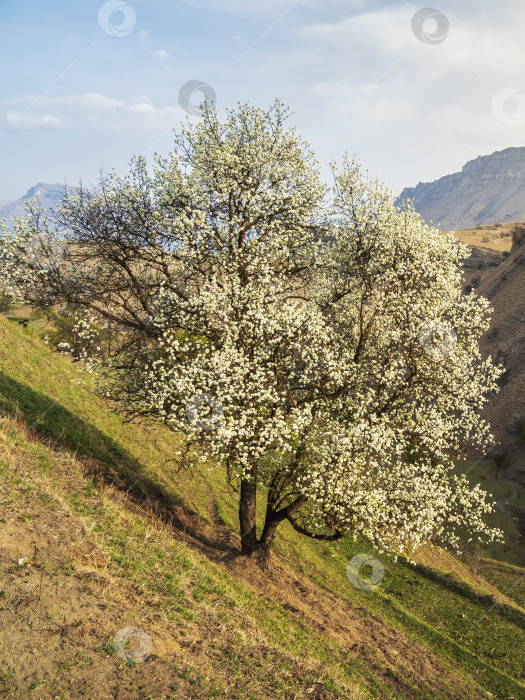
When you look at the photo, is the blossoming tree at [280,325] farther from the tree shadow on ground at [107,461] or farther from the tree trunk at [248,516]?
the tree shadow on ground at [107,461]

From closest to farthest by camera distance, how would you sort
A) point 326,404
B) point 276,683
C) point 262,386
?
point 276,683
point 262,386
point 326,404

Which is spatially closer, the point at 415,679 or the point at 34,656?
the point at 34,656

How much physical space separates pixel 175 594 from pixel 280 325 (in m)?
9.88

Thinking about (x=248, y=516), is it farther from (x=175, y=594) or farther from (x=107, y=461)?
(x=107, y=461)

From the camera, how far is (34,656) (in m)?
8.25

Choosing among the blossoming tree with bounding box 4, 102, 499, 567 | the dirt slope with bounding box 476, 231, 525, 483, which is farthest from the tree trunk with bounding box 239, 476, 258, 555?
the dirt slope with bounding box 476, 231, 525, 483

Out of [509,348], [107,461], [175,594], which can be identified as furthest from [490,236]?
[175,594]

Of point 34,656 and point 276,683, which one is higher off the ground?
point 276,683

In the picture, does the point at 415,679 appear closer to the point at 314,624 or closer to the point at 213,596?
the point at 314,624

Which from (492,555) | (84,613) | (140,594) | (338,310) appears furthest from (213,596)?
(492,555)

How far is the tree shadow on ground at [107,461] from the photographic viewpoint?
2033 cm

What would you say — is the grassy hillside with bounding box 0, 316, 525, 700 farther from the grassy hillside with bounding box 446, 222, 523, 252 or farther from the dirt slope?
the grassy hillside with bounding box 446, 222, 523, 252

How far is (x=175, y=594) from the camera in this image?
41.0ft

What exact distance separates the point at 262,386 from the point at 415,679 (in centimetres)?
1351
